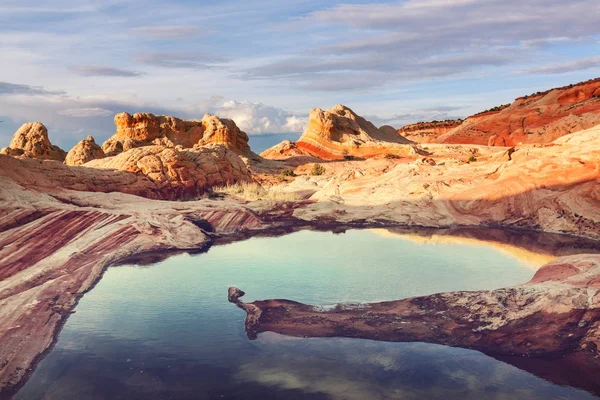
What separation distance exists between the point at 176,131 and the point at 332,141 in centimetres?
1458

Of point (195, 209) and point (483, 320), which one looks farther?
point (195, 209)

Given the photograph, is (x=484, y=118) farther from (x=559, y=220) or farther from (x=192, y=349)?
(x=192, y=349)

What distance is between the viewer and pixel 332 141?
4916cm

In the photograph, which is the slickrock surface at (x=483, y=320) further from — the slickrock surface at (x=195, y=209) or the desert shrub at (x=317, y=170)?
the desert shrub at (x=317, y=170)

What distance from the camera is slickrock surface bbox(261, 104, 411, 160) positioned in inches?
1875

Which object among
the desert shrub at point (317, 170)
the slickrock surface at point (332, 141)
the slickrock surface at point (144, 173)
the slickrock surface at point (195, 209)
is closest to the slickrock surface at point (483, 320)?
the slickrock surface at point (195, 209)

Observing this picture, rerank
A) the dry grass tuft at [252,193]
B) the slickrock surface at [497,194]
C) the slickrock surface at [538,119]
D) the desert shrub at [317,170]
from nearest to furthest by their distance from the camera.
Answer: the slickrock surface at [497,194] < the dry grass tuft at [252,193] < the desert shrub at [317,170] < the slickrock surface at [538,119]

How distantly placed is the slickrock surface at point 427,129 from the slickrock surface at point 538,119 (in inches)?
→ 549

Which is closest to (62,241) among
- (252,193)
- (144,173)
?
(144,173)

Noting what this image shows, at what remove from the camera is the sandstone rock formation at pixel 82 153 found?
94.9ft

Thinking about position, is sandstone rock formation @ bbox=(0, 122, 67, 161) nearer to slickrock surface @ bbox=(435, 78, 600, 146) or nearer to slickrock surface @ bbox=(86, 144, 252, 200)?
slickrock surface @ bbox=(86, 144, 252, 200)

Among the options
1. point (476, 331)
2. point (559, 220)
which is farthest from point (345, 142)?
point (476, 331)

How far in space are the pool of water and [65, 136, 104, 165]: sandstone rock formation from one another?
20.6 meters

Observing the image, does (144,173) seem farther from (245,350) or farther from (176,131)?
(176,131)
